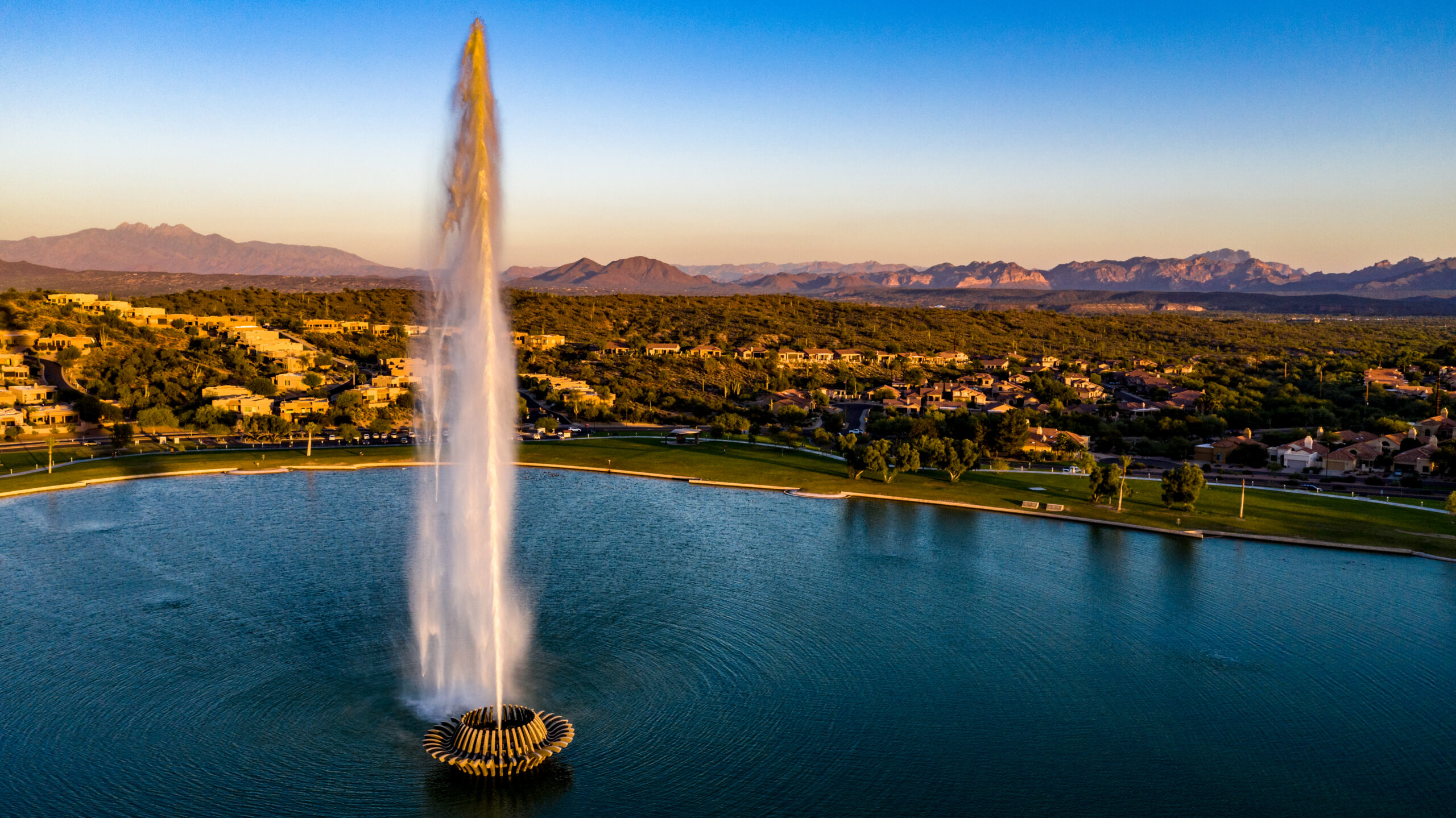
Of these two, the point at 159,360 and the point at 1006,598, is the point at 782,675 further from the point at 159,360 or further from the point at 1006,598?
the point at 159,360

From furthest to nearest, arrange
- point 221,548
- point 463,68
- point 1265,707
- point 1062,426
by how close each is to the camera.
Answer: point 1062,426
point 221,548
point 1265,707
point 463,68

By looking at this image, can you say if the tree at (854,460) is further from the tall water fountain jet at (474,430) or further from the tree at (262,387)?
the tree at (262,387)

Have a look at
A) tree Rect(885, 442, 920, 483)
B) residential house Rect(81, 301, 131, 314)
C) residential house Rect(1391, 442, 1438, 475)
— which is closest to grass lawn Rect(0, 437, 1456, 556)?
tree Rect(885, 442, 920, 483)

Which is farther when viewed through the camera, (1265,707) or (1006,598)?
(1006,598)

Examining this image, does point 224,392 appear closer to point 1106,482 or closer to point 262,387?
point 262,387

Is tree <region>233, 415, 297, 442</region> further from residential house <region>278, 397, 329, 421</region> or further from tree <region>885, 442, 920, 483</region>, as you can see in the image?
tree <region>885, 442, 920, 483</region>

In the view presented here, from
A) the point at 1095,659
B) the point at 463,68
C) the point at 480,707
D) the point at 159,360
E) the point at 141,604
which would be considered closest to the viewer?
the point at 463,68

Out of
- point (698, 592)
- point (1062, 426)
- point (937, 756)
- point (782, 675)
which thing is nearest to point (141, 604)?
point (698, 592)
